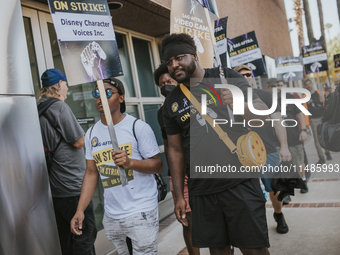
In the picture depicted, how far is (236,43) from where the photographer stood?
7.57 meters

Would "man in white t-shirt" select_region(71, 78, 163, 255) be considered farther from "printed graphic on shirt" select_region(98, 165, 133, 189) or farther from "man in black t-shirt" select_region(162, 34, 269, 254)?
"man in black t-shirt" select_region(162, 34, 269, 254)

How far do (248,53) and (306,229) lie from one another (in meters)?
4.12

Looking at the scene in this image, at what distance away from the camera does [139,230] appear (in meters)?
2.74

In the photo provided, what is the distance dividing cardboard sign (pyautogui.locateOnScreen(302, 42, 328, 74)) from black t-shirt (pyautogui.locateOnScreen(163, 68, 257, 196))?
1066cm

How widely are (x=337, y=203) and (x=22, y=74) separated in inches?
198

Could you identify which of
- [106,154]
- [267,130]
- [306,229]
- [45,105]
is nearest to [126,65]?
[267,130]

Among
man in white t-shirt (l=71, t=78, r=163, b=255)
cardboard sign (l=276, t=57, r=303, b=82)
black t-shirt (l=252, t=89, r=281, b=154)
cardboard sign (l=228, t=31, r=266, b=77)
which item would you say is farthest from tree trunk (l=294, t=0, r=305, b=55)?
man in white t-shirt (l=71, t=78, r=163, b=255)

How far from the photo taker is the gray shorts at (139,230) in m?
2.74

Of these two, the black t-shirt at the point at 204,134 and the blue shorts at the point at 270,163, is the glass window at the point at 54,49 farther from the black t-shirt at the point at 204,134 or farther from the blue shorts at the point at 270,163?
the blue shorts at the point at 270,163

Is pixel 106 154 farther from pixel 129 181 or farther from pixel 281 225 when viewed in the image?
pixel 281 225

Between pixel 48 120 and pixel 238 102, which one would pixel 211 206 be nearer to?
pixel 238 102

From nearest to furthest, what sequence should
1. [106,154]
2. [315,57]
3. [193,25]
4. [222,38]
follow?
[106,154]
[193,25]
[222,38]
[315,57]

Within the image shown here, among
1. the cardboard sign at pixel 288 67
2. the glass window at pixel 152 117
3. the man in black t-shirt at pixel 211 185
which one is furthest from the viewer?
the cardboard sign at pixel 288 67

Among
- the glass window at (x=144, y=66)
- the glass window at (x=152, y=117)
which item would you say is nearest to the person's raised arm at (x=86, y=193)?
the glass window at (x=152, y=117)
